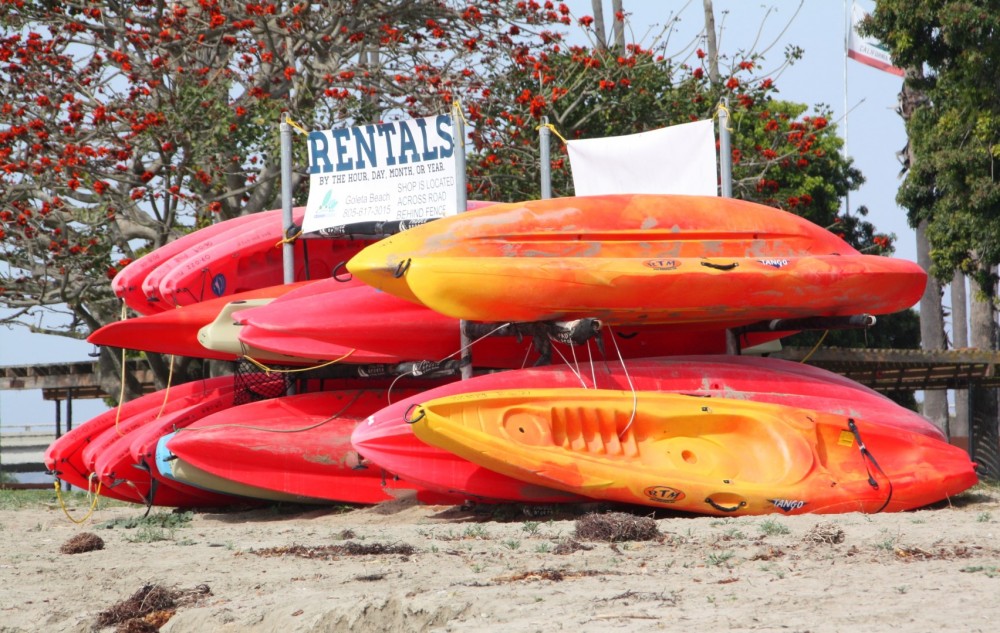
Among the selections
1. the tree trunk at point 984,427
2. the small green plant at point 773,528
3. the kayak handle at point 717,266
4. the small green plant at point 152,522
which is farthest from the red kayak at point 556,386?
the tree trunk at point 984,427

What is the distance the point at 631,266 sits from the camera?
793 centimetres

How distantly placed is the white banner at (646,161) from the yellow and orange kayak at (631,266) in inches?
35.0

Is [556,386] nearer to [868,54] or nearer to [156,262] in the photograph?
[156,262]

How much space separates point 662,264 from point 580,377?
951 millimetres

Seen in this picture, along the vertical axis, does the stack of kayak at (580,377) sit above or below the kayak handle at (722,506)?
above

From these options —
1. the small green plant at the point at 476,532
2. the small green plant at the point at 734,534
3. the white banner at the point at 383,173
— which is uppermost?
the white banner at the point at 383,173

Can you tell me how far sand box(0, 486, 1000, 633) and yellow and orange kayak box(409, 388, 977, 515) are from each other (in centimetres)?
30

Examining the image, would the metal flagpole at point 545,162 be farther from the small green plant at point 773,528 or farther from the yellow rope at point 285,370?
the small green plant at point 773,528

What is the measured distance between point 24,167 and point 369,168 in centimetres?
485

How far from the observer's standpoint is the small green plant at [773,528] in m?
6.34

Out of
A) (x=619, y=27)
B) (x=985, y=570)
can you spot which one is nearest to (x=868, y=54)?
(x=619, y=27)

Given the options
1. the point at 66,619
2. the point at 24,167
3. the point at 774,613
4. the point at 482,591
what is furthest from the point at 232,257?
the point at 774,613

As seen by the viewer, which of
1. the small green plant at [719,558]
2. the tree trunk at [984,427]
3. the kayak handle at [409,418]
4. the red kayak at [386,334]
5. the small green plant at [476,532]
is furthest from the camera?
the tree trunk at [984,427]

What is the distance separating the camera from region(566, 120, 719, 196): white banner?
31.4 ft
